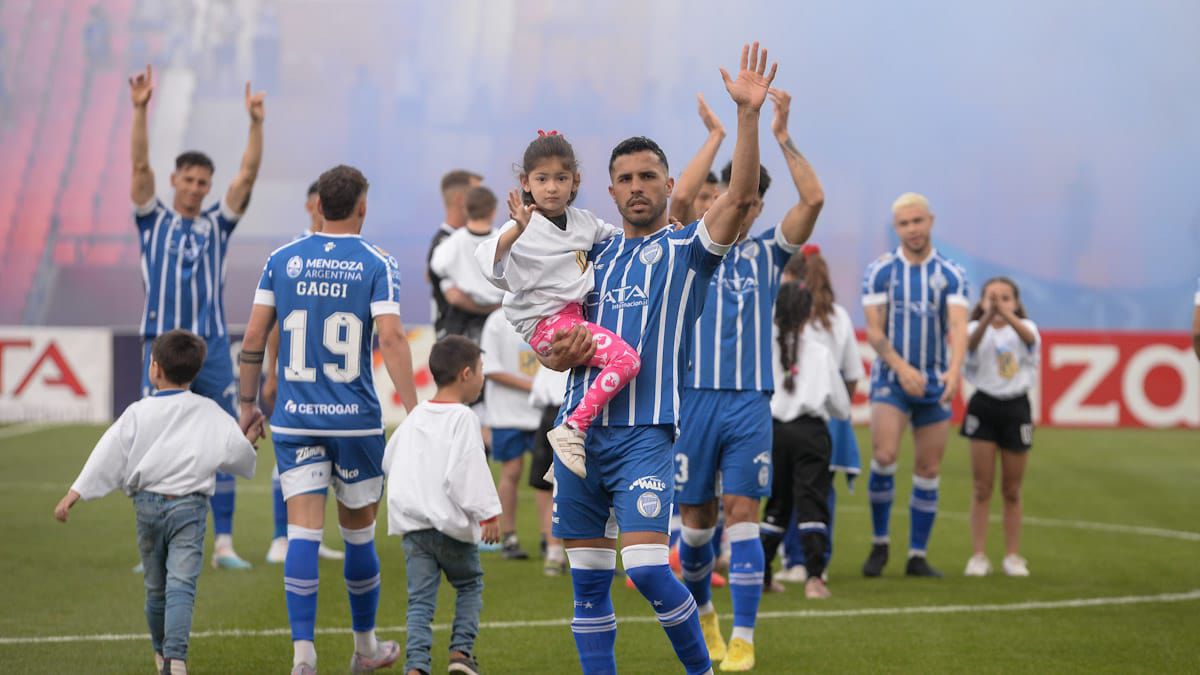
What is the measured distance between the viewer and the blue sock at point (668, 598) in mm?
5215

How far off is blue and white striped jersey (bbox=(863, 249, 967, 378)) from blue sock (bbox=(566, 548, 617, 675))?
4410 mm

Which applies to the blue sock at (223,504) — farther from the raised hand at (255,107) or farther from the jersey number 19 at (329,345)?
the jersey number 19 at (329,345)

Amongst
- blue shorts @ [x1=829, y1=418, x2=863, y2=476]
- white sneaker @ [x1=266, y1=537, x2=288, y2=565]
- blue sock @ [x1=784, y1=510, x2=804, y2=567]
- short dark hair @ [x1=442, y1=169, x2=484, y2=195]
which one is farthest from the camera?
short dark hair @ [x1=442, y1=169, x2=484, y2=195]

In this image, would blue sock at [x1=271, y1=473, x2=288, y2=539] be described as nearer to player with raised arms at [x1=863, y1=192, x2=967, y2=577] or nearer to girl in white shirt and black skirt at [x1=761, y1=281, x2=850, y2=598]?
girl in white shirt and black skirt at [x1=761, y1=281, x2=850, y2=598]

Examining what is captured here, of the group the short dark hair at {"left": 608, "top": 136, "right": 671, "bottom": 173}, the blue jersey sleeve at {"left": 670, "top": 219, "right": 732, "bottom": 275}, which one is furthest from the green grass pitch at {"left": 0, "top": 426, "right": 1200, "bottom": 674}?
the short dark hair at {"left": 608, "top": 136, "right": 671, "bottom": 173}

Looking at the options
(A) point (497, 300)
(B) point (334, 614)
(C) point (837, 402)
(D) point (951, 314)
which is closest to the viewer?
(B) point (334, 614)

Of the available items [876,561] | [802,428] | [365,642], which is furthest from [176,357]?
[876,561]

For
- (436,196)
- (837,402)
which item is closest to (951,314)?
(837,402)

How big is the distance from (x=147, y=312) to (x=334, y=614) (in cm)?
230

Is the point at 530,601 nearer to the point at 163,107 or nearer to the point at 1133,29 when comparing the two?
the point at 163,107

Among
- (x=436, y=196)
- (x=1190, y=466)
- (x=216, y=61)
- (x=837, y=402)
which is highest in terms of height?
(x=216, y=61)

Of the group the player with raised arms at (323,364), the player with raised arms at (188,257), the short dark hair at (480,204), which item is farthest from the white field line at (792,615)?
the short dark hair at (480,204)

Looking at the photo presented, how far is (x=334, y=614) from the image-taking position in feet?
26.2

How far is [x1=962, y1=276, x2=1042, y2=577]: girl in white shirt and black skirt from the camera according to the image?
31.4 feet
